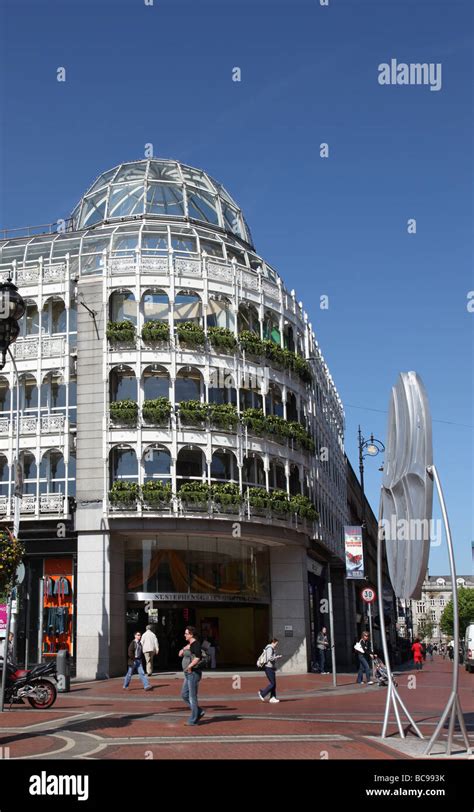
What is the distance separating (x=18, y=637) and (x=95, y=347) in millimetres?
12467

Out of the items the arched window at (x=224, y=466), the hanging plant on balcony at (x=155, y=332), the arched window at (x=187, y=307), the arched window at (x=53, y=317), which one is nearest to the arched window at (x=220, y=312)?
the arched window at (x=187, y=307)

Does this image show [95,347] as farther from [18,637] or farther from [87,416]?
[18,637]

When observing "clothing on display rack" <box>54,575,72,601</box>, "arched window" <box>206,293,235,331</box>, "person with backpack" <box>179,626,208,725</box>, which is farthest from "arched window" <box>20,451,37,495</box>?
"person with backpack" <box>179,626,208,725</box>

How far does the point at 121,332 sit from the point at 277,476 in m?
10.4

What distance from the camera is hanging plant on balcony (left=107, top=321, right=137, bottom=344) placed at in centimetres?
3928

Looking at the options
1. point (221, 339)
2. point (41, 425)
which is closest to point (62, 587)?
point (41, 425)

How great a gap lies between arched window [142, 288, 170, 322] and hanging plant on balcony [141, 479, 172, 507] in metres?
7.37

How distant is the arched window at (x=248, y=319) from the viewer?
140 feet

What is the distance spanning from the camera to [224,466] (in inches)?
1613

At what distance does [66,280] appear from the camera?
40906mm

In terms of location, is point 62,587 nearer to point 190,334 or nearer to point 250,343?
point 190,334

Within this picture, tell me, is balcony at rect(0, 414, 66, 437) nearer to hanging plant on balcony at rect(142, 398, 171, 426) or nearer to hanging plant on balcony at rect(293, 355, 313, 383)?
hanging plant on balcony at rect(142, 398, 171, 426)

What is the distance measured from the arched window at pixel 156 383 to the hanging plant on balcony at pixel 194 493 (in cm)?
415
